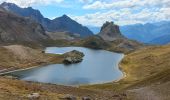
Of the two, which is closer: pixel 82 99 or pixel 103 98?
pixel 82 99

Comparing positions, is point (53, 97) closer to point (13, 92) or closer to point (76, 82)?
point (13, 92)

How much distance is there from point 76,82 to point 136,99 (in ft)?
431

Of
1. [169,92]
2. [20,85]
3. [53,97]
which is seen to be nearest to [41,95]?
[53,97]

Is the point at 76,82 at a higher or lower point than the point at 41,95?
higher

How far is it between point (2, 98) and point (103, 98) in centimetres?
1897

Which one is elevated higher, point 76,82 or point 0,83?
point 76,82

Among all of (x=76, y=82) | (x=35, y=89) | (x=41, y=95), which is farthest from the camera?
(x=76, y=82)

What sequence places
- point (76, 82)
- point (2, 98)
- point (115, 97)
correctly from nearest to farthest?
point (2, 98), point (115, 97), point (76, 82)

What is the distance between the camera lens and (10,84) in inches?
2286

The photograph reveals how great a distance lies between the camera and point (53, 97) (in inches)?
1956

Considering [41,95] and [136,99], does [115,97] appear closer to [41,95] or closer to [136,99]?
[136,99]

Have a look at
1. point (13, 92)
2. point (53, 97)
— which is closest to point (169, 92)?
point (53, 97)

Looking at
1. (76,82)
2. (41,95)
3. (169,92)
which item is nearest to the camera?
(41,95)

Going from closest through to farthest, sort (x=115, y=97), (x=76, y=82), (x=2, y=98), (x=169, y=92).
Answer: (x=2, y=98) → (x=115, y=97) → (x=169, y=92) → (x=76, y=82)
